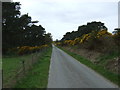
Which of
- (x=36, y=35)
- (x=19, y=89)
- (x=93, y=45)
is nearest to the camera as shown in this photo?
(x=19, y=89)

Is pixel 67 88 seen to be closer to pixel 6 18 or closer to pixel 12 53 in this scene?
pixel 6 18

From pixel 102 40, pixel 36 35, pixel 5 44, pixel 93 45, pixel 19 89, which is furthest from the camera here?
pixel 36 35

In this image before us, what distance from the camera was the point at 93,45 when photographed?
96.8ft

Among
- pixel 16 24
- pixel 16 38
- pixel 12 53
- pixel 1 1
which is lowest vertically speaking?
pixel 12 53

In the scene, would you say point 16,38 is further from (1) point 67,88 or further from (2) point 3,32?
(1) point 67,88

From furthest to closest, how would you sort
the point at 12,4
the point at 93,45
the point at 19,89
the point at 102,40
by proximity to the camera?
the point at 12,4
the point at 93,45
the point at 102,40
the point at 19,89

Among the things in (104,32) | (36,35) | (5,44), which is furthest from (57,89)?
(36,35)

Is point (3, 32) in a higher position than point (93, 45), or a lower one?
higher

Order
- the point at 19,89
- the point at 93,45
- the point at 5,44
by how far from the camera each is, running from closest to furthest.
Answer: the point at 19,89 → the point at 93,45 → the point at 5,44

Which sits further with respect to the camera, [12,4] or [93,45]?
[12,4]

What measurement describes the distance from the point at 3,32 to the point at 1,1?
7.11 m

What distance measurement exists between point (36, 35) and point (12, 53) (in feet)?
71.7

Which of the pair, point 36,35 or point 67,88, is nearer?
point 67,88

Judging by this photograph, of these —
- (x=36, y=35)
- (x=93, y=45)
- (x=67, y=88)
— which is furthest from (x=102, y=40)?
(x=36, y=35)
